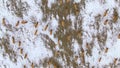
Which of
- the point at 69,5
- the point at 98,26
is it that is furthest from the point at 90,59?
the point at 69,5

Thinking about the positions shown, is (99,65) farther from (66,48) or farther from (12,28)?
(12,28)

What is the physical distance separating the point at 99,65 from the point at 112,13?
0.73 m

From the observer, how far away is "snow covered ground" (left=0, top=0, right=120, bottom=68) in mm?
3934

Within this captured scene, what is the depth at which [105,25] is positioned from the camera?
3.93m

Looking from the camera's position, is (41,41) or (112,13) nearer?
(112,13)

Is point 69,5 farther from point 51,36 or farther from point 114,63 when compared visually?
point 114,63

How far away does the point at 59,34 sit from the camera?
4.09 meters

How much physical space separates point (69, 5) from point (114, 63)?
977mm

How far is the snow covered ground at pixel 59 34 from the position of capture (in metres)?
3.93

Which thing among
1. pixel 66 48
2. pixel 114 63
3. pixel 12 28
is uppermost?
pixel 12 28

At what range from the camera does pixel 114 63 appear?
4.02 m

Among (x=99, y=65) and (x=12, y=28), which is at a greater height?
(x=12, y=28)

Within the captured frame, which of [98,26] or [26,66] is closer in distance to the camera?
[98,26]

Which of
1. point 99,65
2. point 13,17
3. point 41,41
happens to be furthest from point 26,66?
point 99,65
